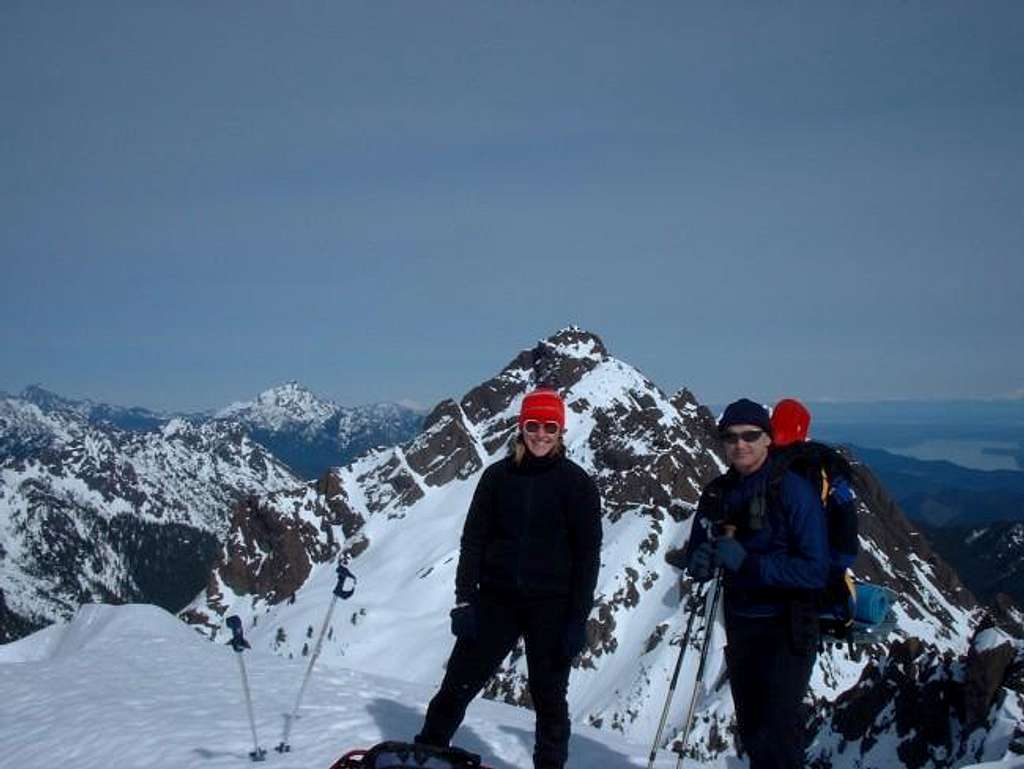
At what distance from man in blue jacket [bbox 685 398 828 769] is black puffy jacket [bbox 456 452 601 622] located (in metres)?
1.19

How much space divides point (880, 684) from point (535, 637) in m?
66.4

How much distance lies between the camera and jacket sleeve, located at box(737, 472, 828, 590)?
771 centimetres

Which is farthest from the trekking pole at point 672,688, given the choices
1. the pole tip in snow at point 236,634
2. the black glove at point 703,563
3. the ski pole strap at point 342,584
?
the pole tip in snow at point 236,634

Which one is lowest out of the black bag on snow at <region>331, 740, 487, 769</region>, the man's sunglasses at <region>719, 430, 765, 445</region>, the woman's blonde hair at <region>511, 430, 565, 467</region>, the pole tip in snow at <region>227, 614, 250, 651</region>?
the black bag on snow at <region>331, 740, 487, 769</region>

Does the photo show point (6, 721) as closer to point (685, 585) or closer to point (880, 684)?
point (880, 684)

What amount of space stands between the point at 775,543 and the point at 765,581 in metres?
0.39

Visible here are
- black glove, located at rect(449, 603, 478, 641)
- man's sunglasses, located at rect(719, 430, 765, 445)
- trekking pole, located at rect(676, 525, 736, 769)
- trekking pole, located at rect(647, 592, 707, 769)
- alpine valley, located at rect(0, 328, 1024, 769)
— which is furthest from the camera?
alpine valley, located at rect(0, 328, 1024, 769)

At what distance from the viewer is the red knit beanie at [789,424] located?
864 centimetres

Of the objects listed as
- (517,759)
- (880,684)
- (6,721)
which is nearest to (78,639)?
(6,721)

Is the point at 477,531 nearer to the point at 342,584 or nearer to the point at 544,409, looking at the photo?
the point at 544,409

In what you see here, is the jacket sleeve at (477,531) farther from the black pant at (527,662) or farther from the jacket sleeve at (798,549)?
the jacket sleeve at (798,549)

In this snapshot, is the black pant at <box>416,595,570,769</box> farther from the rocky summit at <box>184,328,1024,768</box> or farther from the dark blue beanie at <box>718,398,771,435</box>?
the rocky summit at <box>184,328,1024,768</box>

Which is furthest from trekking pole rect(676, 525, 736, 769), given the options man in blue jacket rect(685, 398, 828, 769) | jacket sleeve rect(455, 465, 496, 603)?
jacket sleeve rect(455, 465, 496, 603)

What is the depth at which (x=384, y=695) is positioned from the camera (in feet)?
53.2
